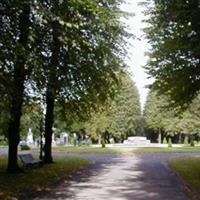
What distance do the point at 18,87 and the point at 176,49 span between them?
21.9 ft

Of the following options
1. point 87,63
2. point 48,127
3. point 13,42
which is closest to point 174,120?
point 48,127

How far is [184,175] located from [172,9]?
22.4 ft

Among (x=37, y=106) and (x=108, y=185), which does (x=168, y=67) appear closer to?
(x=37, y=106)

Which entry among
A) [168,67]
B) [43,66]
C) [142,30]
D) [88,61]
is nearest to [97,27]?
[88,61]

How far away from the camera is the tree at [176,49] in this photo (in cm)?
1801

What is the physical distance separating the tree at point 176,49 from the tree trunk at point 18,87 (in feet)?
17.0

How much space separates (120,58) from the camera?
30.2 meters

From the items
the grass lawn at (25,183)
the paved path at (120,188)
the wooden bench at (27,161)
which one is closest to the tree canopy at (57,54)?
the grass lawn at (25,183)

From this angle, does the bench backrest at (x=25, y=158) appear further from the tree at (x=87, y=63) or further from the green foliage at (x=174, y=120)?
the green foliage at (x=174, y=120)

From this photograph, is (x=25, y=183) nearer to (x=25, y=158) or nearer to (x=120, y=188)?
(x=120, y=188)

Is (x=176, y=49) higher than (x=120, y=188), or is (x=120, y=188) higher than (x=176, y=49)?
(x=176, y=49)

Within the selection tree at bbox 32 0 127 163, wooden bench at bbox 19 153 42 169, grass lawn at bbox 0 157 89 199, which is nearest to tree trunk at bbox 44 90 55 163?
tree at bbox 32 0 127 163

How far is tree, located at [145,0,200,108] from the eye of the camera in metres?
18.0

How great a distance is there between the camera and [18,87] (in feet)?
62.3
